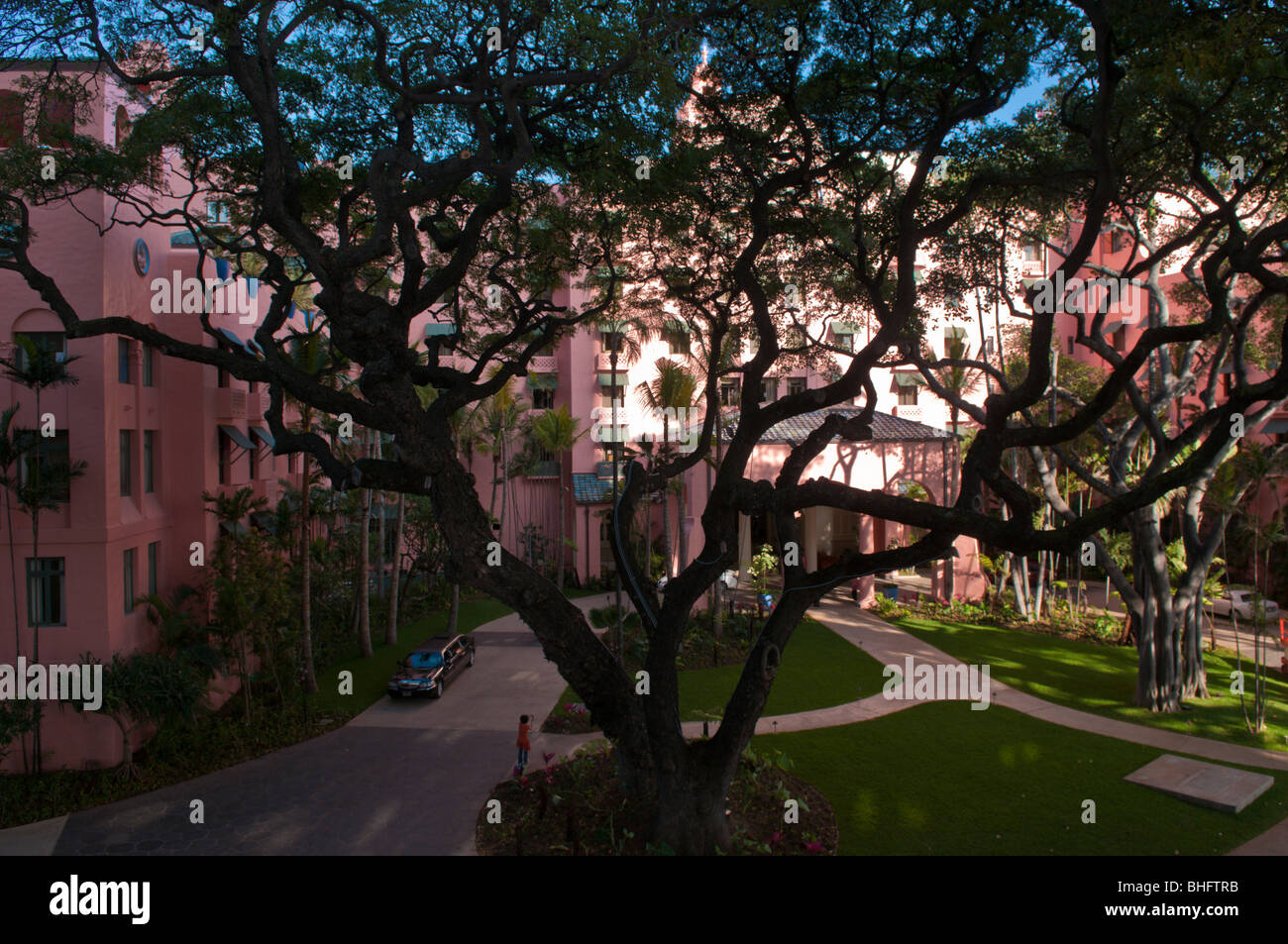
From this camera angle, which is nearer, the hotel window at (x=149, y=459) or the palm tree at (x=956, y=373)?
the hotel window at (x=149, y=459)

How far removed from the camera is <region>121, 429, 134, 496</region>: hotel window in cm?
1516

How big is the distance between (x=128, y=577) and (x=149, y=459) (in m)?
2.61

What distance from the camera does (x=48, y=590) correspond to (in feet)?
45.4

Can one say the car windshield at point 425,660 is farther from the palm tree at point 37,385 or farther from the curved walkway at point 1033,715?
the palm tree at point 37,385

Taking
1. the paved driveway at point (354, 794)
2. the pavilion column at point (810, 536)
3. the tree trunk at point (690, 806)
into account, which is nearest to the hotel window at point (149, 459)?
the paved driveway at point (354, 794)

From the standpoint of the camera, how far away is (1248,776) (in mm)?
12883

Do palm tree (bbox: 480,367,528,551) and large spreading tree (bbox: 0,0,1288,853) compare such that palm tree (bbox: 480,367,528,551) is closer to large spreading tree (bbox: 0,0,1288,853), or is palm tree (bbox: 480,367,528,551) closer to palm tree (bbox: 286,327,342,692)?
palm tree (bbox: 286,327,342,692)

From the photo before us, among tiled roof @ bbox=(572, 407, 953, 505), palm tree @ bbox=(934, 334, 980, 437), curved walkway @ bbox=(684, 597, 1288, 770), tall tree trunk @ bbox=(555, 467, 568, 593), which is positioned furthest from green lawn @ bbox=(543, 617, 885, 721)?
tall tree trunk @ bbox=(555, 467, 568, 593)

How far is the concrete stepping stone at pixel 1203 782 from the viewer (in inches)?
472

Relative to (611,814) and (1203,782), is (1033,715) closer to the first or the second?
(1203,782)

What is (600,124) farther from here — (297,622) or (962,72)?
(297,622)

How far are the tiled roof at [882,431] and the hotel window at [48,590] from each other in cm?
1777

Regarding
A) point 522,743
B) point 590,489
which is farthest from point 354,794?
point 590,489
